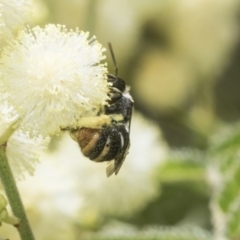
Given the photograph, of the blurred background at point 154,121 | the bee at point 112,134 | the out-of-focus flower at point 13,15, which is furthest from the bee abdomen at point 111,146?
the blurred background at point 154,121

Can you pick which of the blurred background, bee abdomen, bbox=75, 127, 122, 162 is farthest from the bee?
Answer: the blurred background

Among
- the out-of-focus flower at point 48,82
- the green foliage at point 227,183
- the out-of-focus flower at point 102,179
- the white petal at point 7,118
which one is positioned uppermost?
the out-of-focus flower at point 48,82

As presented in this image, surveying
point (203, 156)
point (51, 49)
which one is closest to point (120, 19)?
point (203, 156)

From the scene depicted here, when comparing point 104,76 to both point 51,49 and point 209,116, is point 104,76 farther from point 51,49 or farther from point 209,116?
point 209,116

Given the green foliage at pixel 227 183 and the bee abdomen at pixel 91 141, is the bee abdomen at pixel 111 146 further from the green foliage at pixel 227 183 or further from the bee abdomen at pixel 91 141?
the green foliage at pixel 227 183

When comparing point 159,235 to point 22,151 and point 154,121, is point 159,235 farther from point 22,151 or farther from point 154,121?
point 154,121
